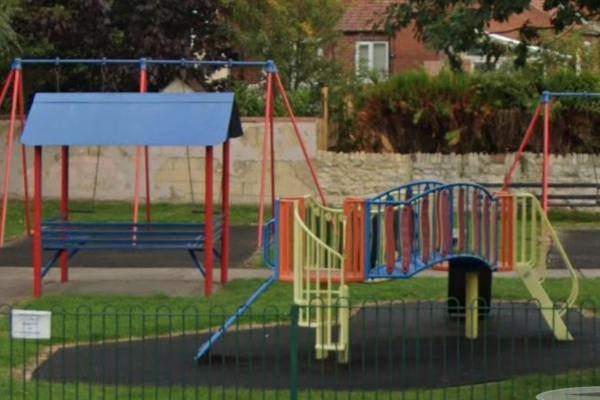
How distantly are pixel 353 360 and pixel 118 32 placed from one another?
15.7m

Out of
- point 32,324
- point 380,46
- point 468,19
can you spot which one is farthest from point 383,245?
point 380,46

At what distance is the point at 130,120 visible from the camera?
44.1 feet

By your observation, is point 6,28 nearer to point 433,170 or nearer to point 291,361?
point 433,170

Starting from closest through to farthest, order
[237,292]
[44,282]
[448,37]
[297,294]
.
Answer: [448,37] → [297,294] → [237,292] → [44,282]

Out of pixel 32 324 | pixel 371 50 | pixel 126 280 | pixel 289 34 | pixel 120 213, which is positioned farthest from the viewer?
pixel 371 50

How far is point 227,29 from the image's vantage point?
84.7 feet

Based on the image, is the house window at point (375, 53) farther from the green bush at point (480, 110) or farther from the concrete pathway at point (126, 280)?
the concrete pathway at point (126, 280)

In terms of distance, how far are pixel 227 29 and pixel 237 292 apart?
12.9m

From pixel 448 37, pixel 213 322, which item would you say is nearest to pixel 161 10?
pixel 213 322

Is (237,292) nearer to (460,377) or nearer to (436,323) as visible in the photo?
(436,323)

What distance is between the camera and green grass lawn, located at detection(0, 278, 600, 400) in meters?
9.08

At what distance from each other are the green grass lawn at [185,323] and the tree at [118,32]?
1106 centimetres

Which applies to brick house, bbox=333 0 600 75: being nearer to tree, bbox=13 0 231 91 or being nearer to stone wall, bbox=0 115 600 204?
tree, bbox=13 0 231 91

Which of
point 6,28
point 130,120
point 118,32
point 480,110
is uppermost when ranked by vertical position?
point 118,32
